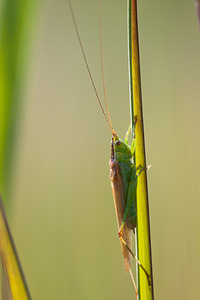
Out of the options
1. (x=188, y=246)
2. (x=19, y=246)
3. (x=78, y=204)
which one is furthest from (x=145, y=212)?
(x=19, y=246)

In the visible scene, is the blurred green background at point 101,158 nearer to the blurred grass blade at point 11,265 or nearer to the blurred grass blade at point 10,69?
the blurred grass blade at point 10,69

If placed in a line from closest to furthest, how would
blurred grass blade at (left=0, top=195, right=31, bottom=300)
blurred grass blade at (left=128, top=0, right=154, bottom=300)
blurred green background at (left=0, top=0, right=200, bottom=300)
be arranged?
1. blurred grass blade at (left=0, top=195, right=31, bottom=300)
2. blurred grass blade at (left=128, top=0, right=154, bottom=300)
3. blurred green background at (left=0, top=0, right=200, bottom=300)

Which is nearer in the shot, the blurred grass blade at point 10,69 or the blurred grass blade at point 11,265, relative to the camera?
the blurred grass blade at point 11,265

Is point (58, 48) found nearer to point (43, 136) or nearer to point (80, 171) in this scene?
point (43, 136)

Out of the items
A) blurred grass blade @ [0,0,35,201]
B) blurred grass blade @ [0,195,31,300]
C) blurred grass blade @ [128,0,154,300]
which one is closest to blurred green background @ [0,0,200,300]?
blurred grass blade @ [0,0,35,201]

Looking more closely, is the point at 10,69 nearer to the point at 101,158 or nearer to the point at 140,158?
the point at 140,158

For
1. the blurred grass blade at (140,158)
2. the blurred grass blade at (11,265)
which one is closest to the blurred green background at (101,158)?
the blurred grass blade at (140,158)

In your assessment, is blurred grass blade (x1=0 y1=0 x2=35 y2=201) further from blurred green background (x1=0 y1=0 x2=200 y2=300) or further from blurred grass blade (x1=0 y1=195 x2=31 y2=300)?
blurred green background (x1=0 y1=0 x2=200 y2=300)
